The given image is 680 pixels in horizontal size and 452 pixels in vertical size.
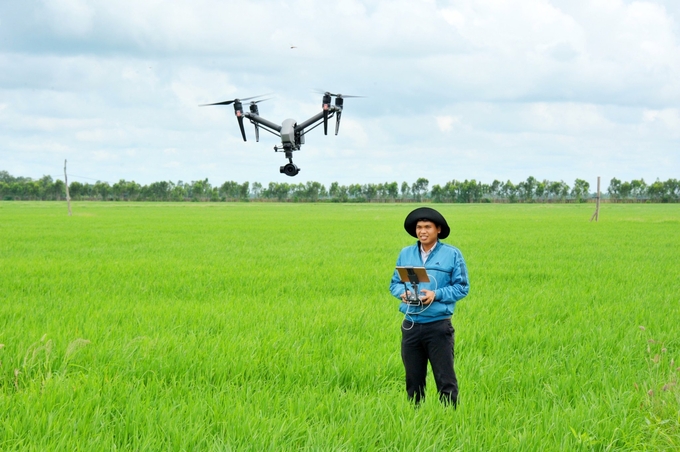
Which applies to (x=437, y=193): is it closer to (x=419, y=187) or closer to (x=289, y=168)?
(x=419, y=187)

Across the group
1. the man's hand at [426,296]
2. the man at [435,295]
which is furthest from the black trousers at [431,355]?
the man's hand at [426,296]

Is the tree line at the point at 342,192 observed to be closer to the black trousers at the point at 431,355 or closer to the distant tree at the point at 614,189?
the distant tree at the point at 614,189

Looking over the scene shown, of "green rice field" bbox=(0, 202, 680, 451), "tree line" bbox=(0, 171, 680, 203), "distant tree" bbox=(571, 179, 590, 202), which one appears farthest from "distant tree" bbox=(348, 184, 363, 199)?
"green rice field" bbox=(0, 202, 680, 451)

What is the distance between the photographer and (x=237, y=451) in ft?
11.3

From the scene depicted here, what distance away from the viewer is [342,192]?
134m

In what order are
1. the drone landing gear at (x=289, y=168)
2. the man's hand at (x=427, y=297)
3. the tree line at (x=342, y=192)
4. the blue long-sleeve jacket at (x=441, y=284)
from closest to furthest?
the man's hand at (x=427, y=297) < the blue long-sleeve jacket at (x=441, y=284) < the drone landing gear at (x=289, y=168) < the tree line at (x=342, y=192)

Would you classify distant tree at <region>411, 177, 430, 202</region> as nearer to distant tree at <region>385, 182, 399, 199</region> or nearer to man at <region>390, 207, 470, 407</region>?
distant tree at <region>385, 182, 399, 199</region>

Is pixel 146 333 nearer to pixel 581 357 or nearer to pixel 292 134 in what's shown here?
pixel 292 134

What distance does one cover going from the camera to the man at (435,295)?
393 cm

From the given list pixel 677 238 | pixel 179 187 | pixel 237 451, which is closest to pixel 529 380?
pixel 237 451

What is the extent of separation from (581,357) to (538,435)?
2.35 m

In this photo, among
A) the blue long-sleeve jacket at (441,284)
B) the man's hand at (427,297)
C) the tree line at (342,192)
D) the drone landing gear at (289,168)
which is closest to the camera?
the man's hand at (427,297)

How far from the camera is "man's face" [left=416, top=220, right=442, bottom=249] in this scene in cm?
394

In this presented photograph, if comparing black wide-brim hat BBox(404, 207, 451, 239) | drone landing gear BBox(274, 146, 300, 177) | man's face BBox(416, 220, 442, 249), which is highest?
drone landing gear BBox(274, 146, 300, 177)
